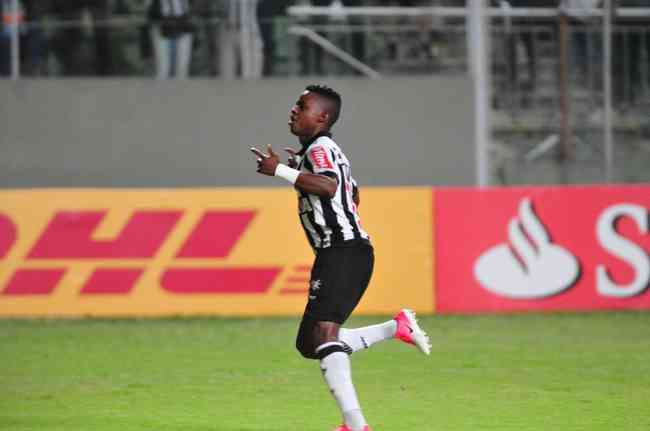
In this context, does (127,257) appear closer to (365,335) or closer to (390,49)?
(390,49)

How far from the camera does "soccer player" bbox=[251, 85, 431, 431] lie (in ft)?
26.7

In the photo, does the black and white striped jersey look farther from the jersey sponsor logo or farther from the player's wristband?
the player's wristband

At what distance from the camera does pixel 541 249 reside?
1593 cm

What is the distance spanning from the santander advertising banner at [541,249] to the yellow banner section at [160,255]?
2.33 feet

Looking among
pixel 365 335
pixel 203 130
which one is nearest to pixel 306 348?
pixel 365 335

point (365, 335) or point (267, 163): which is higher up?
point (267, 163)

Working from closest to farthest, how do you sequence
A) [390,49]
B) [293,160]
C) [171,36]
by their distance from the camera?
1. [293,160]
2. [171,36]
3. [390,49]

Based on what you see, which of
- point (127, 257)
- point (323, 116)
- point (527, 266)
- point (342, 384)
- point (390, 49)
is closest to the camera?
point (342, 384)

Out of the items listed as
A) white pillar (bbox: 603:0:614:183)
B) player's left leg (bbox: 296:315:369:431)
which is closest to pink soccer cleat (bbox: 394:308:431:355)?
player's left leg (bbox: 296:315:369:431)

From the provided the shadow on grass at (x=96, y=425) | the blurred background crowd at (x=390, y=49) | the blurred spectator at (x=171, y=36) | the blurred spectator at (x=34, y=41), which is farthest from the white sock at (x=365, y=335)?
the blurred spectator at (x=34, y=41)

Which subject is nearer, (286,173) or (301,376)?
(286,173)

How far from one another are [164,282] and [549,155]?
5.42 metres

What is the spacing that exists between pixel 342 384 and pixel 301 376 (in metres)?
3.26

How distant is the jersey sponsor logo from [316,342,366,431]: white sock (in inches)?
41.3
